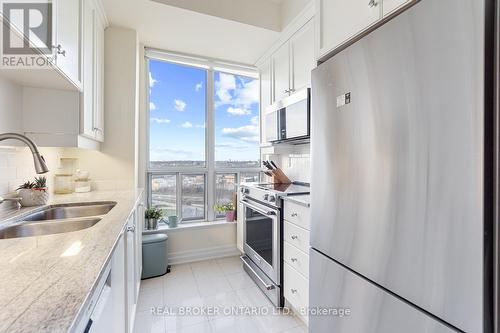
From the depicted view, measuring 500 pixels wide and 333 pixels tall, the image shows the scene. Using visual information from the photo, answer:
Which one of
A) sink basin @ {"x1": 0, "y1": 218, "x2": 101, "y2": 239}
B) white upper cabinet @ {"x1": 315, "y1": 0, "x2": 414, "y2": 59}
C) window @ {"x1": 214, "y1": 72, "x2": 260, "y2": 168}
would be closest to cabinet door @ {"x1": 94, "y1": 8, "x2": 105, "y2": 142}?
sink basin @ {"x1": 0, "y1": 218, "x2": 101, "y2": 239}

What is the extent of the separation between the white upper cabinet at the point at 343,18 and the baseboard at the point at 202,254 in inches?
98.4

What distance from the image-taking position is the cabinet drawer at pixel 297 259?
1.60 meters

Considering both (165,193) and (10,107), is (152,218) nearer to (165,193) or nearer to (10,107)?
(165,193)

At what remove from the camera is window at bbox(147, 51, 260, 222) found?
294cm

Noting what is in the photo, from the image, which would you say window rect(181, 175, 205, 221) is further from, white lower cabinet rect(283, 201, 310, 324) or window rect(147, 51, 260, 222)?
white lower cabinet rect(283, 201, 310, 324)

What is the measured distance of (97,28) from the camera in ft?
6.47

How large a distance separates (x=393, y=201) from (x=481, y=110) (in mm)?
354

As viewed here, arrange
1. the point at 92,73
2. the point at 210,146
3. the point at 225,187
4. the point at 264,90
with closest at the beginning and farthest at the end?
the point at 92,73, the point at 264,90, the point at 210,146, the point at 225,187

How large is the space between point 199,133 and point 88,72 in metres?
1.51

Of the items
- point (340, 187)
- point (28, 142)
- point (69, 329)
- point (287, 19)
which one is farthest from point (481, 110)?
point (287, 19)

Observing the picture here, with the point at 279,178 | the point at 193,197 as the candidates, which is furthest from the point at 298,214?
the point at 193,197

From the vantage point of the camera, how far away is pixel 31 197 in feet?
4.71

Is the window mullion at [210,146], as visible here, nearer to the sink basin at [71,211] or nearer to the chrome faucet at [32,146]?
the sink basin at [71,211]

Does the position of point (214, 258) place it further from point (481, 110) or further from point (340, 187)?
point (481, 110)
